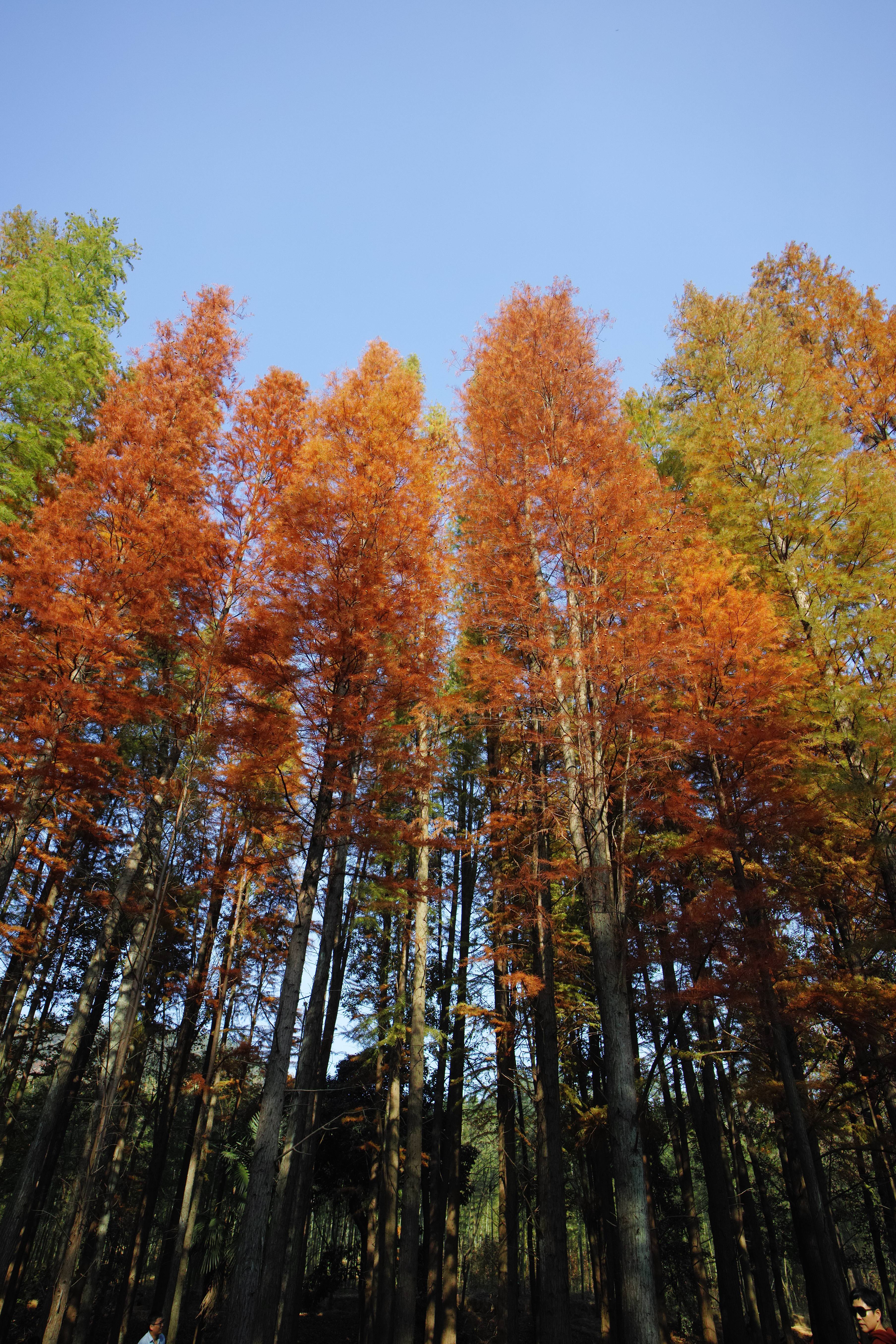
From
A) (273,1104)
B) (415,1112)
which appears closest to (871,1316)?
(273,1104)

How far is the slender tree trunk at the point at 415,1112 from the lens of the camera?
8992 millimetres

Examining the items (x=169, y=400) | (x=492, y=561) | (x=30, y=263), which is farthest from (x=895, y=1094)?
(x=30, y=263)

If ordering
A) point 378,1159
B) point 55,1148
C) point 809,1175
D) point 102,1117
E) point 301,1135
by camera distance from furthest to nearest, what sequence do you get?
point 378,1159 → point 55,1148 → point 301,1135 → point 809,1175 → point 102,1117

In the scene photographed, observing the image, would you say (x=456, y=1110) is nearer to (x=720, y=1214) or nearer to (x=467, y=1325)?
(x=720, y=1214)

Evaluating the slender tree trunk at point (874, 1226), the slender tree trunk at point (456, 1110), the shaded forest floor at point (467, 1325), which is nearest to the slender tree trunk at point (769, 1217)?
the slender tree trunk at point (874, 1226)

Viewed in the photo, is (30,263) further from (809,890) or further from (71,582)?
(809,890)

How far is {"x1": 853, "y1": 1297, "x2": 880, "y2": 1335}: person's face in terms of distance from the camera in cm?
496

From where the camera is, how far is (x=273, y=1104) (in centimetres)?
704

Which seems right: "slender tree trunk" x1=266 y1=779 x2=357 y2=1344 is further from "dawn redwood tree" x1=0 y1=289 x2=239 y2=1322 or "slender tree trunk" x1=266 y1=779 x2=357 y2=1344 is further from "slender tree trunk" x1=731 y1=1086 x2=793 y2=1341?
"slender tree trunk" x1=731 y1=1086 x2=793 y2=1341

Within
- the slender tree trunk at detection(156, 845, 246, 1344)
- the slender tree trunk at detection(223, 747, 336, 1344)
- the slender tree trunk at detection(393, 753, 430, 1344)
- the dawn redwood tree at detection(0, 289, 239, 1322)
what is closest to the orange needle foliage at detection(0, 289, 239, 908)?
the dawn redwood tree at detection(0, 289, 239, 1322)

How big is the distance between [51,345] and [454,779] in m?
11.1

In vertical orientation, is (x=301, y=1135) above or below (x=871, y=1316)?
above

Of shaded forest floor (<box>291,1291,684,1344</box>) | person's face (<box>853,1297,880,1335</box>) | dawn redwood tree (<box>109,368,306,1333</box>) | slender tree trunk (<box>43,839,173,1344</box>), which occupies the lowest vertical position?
shaded forest floor (<box>291,1291,684,1344</box>)

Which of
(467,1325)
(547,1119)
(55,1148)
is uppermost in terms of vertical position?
(547,1119)
